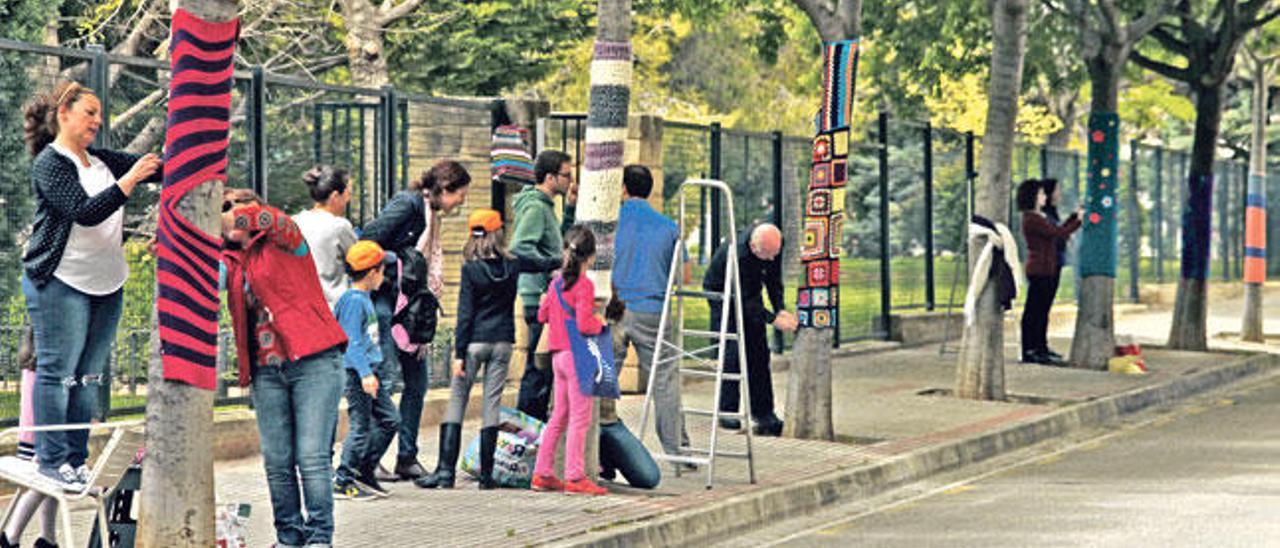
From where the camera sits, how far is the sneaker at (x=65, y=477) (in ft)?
27.9

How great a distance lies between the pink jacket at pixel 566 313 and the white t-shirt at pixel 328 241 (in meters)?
1.11

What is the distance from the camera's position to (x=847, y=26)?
49.2ft

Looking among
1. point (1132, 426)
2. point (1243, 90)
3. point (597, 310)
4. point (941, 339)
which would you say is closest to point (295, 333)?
point (597, 310)

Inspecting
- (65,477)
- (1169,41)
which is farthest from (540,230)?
(1169,41)

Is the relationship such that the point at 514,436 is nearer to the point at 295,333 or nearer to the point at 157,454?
the point at 295,333

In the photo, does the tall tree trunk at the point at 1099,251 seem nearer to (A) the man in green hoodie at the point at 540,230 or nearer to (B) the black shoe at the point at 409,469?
(A) the man in green hoodie at the point at 540,230

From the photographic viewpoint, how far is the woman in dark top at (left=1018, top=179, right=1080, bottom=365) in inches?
845

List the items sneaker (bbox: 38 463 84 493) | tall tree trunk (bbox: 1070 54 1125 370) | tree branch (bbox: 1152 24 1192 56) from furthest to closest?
tree branch (bbox: 1152 24 1192 56), tall tree trunk (bbox: 1070 54 1125 370), sneaker (bbox: 38 463 84 493)

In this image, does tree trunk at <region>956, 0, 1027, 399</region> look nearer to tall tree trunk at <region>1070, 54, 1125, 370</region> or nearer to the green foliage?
tall tree trunk at <region>1070, 54, 1125, 370</region>

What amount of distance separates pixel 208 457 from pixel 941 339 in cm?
1773

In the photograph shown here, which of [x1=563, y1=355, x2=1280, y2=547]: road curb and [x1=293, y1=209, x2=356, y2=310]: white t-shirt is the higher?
[x1=293, y1=209, x2=356, y2=310]: white t-shirt

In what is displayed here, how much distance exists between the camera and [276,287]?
8.88m

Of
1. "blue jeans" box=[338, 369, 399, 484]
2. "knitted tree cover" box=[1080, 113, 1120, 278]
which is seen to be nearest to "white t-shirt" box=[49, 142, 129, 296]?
"blue jeans" box=[338, 369, 399, 484]

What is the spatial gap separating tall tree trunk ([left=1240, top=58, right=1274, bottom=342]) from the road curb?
656 centimetres
